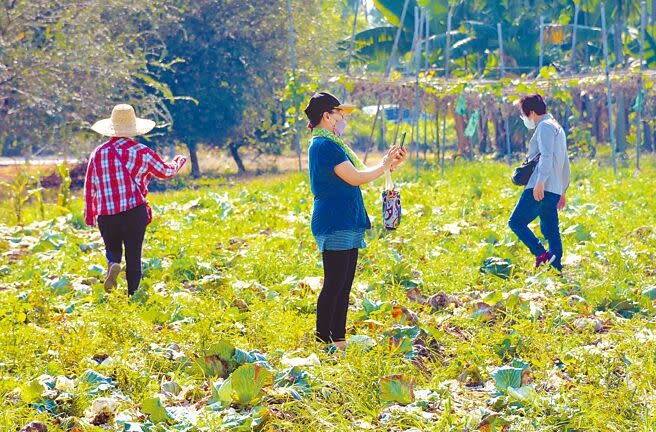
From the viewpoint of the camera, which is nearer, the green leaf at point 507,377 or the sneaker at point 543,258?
the green leaf at point 507,377

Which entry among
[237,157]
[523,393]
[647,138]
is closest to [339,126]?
[523,393]

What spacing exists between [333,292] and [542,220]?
2.85m

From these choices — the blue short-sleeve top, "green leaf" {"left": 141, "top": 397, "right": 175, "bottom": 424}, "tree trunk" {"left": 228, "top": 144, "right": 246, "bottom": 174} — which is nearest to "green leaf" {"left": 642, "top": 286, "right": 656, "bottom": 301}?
the blue short-sleeve top

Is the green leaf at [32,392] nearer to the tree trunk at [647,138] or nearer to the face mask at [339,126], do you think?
the face mask at [339,126]

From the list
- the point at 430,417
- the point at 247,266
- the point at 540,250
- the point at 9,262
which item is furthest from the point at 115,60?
the point at 430,417

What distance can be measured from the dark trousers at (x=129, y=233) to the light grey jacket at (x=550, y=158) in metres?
3.23

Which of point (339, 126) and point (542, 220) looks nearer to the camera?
point (339, 126)

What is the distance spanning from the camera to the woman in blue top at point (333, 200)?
5.02 meters

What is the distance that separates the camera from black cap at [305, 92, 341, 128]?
512 centimetres

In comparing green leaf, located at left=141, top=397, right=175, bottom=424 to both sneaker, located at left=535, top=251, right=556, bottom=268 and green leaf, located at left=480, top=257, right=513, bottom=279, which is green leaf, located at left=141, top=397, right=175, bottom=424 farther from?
sneaker, located at left=535, top=251, right=556, bottom=268

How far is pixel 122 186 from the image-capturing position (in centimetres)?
655

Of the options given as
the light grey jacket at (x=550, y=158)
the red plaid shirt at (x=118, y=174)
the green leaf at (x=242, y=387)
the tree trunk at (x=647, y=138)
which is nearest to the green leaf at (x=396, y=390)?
the green leaf at (x=242, y=387)

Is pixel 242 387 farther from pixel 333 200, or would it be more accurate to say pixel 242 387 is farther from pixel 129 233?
pixel 129 233

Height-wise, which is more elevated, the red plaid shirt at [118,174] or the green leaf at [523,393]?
the red plaid shirt at [118,174]
